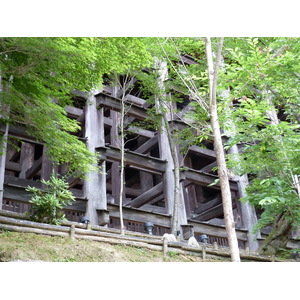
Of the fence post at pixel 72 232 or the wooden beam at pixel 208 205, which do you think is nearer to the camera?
the fence post at pixel 72 232

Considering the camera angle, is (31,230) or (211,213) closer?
(31,230)

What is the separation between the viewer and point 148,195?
401 inches

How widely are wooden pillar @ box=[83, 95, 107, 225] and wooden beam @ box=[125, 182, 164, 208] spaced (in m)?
2.12

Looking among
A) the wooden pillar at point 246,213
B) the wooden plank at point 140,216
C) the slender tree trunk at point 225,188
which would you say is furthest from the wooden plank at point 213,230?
the slender tree trunk at point 225,188

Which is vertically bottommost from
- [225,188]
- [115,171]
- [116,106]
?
[225,188]

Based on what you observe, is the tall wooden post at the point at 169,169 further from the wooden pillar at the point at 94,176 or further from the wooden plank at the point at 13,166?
the wooden plank at the point at 13,166

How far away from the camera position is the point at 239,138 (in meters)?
5.97

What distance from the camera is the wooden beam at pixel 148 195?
32.7ft

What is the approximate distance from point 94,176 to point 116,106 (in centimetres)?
167

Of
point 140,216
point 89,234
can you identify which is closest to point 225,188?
point 89,234

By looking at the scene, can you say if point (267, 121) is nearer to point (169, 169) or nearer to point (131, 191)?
point (169, 169)

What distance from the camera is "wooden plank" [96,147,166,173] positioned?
8.57m

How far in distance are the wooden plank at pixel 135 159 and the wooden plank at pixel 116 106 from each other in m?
0.87
